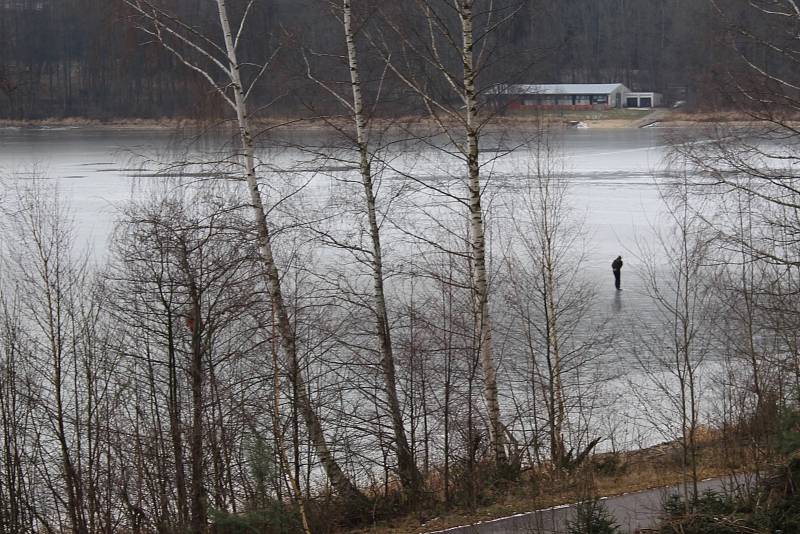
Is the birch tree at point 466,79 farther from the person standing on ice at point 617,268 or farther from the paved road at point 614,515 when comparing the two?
the person standing on ice at point 617,268

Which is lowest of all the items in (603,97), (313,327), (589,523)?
(589,523)

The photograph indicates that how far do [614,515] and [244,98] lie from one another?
6328 mm

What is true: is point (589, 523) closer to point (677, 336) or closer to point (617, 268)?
point (677, 336)

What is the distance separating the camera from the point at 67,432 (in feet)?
50.0

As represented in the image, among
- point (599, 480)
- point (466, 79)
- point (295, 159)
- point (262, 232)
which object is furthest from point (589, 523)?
point (295, 159)

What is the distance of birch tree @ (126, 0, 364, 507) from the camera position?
453 inches

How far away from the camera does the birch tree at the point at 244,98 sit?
11.5 metres

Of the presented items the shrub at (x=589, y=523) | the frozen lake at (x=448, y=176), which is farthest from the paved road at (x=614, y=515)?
the frozen lake at (x=448, y=176)

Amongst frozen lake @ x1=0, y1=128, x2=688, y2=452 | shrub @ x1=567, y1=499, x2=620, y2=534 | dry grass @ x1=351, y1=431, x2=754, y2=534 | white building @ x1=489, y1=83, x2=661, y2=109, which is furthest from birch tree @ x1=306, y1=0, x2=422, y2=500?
white building @ x1=489, y1=83, x2=661, y2=109

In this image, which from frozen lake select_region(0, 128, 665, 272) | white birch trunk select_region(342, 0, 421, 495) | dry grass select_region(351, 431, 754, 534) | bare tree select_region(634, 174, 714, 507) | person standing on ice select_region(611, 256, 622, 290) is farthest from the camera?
frozen lake select_region(0, 128, 665, 272)

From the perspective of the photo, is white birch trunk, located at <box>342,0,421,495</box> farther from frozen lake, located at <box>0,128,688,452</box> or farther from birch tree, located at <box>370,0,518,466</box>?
frozen lake, located at <box>0,128,688,452</box>

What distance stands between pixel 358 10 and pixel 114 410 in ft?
20.7

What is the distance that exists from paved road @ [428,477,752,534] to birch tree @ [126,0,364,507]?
6.83 feet

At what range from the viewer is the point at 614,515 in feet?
33.7
